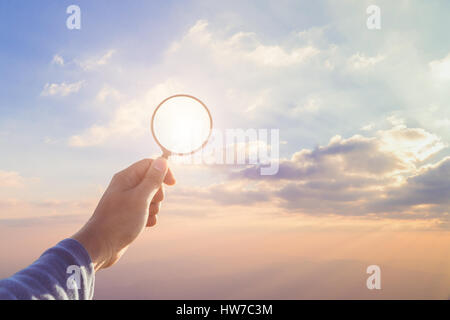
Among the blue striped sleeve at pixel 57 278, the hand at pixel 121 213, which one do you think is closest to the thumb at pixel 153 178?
the hand at pixel 121 213

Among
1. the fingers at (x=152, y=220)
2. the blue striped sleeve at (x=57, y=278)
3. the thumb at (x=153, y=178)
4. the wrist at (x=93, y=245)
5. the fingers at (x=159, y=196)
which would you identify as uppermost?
the thumb at (x=153, y=178)

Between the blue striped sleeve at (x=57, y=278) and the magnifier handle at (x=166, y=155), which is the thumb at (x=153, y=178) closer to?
the magnifier handle at (x=166, y=155)

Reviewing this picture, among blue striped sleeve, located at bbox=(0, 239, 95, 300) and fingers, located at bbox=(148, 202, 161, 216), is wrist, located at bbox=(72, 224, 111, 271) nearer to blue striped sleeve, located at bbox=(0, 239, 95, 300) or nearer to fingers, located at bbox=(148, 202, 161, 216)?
blue striped sleeve, located at bbox=(0, 239, 95, 300)

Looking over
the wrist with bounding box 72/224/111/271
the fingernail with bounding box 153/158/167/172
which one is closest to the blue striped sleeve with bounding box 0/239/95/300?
the wrist with bounding box 72/224/111/271

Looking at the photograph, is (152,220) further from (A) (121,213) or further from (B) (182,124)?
(B) (182,124)

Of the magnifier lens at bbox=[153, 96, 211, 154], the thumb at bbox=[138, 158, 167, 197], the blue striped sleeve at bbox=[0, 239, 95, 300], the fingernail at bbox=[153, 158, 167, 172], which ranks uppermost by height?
the magnifier lens at bbox=[153, 96, 211, 154]

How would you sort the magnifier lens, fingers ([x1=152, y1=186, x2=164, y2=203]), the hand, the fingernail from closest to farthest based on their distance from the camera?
the hand → the fingernail → fingers ([x1=152, y1=186, x2=164, y2=203]) → the magnifier lens
